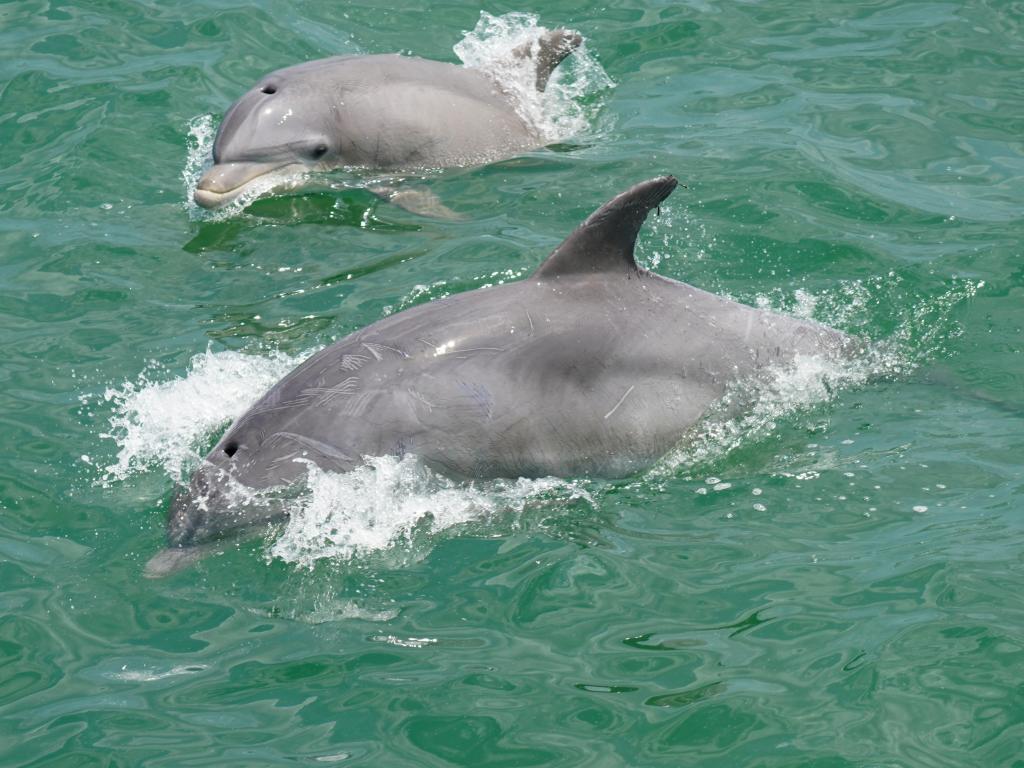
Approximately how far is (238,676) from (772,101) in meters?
8.32

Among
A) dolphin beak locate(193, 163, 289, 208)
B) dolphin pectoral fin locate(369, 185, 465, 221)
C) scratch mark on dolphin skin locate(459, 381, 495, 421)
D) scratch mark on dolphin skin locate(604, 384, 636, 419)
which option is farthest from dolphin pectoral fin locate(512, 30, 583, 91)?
scratch mark on dolphin skin locate(459, 381, 495, 421)

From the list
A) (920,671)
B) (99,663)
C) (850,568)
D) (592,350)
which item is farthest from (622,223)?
(99,663)

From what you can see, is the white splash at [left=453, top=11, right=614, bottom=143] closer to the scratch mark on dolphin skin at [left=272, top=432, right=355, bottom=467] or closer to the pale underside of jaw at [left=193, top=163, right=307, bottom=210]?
the pale underside of jaw at [left=193, top=163, right=307, bottom=210]

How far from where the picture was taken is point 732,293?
9.92m

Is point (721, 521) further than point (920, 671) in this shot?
Yes

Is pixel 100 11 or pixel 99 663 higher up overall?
pixel 100 11

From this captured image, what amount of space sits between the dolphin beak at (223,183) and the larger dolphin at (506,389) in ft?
13.3

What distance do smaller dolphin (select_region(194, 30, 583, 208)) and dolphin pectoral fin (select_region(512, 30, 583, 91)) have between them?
0.66 m

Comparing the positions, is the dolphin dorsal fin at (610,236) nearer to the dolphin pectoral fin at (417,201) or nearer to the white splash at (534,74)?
the dolphin pectoral fin at (417,201)

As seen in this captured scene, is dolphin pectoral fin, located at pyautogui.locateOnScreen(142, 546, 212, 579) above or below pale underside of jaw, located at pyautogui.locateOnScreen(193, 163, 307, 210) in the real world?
below

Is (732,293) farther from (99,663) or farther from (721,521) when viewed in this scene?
(99,663)

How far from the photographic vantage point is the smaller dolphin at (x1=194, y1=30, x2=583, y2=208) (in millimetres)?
11930

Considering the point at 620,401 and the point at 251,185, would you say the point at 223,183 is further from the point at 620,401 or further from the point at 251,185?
the point at 620,401

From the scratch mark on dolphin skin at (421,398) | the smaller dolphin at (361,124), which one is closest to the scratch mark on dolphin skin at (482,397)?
the scratch mark on dolphin skin at (421,398)
